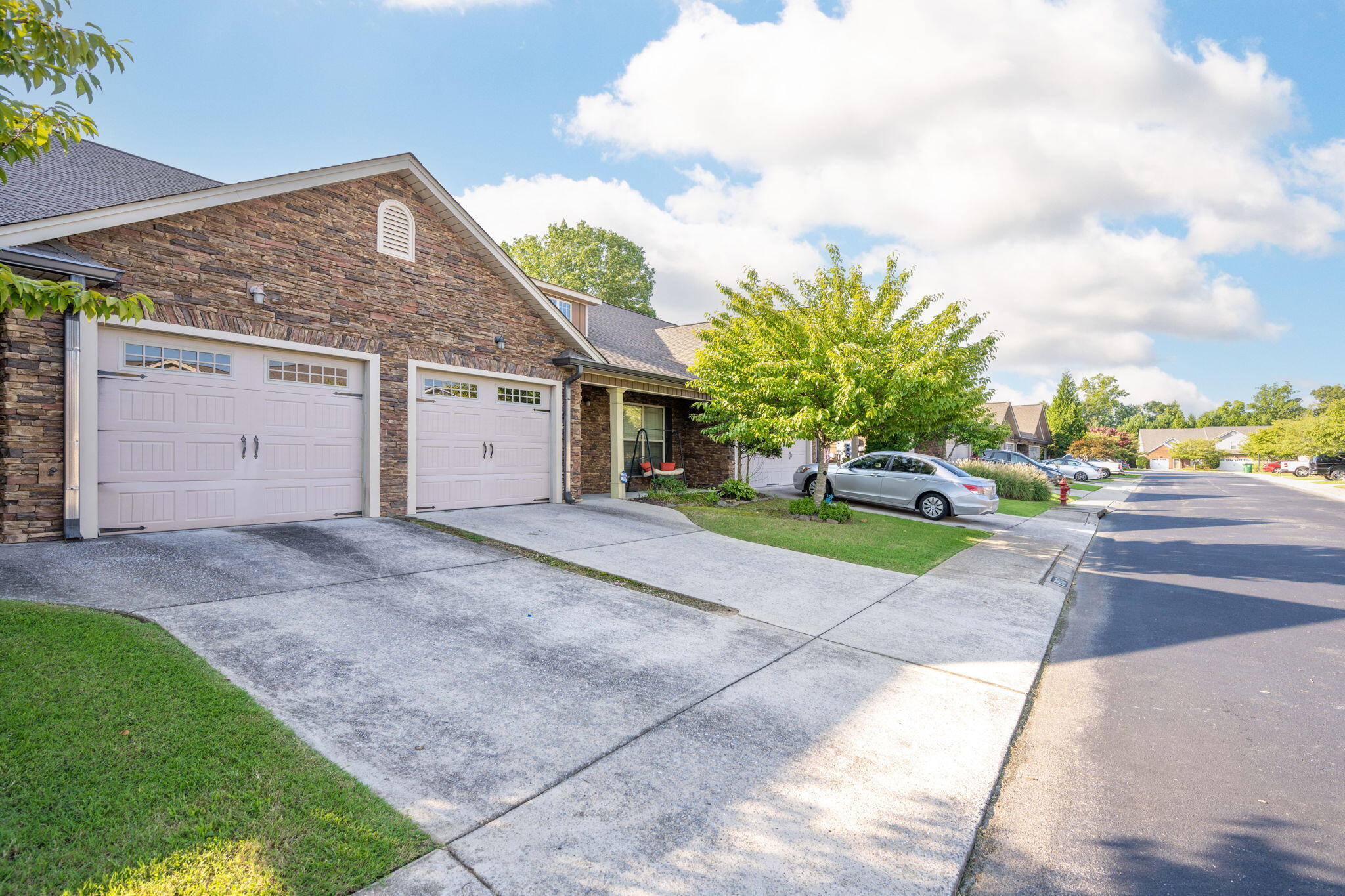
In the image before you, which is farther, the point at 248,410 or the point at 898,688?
the point at 248,410

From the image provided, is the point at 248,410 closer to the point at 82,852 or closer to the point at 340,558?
the point at 340,558

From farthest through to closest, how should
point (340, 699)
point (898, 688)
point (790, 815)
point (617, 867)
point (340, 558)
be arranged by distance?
point (340, 558)
point (898, 688)
point (340, 699)
point (790, 815)
point (617, 867)

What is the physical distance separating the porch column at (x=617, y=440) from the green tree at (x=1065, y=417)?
5166 centimetres

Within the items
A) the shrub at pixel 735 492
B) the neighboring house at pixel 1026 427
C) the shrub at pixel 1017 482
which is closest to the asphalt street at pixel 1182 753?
the shrub at pixel 735 492

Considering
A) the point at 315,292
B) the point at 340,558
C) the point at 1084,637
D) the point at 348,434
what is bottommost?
the point at 1084,637

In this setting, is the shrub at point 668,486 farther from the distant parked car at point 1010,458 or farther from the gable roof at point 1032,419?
the gable roof at point 1032,419

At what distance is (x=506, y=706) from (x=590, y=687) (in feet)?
1.96

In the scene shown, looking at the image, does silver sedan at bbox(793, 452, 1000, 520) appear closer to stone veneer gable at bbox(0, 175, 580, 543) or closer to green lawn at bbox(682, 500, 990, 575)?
green lawn at bbox(682, 500, 990, 575)

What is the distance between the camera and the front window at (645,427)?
53.7ft

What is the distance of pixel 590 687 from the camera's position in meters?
4.24

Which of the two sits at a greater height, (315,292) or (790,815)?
(315,292)

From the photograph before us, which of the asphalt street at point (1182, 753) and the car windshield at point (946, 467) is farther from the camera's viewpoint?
the car windshield at point (946, 467)

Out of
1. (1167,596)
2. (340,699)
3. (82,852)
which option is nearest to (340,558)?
(340,699)

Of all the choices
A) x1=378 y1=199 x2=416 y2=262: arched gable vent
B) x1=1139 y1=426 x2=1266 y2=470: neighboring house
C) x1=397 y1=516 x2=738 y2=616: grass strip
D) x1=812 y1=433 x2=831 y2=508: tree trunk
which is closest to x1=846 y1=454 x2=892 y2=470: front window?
x1=812 y1=433 x2=831 y2=508: tree trunk
